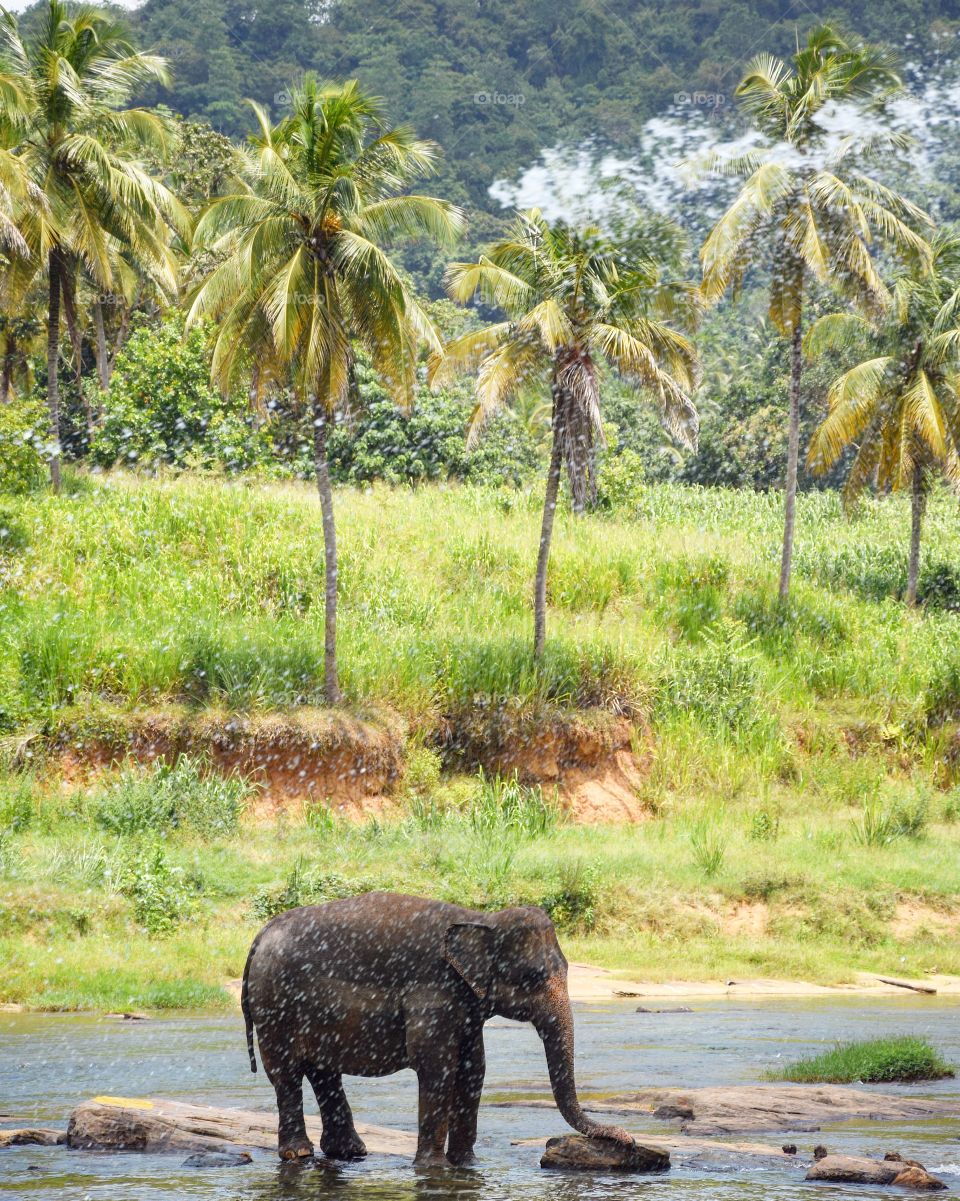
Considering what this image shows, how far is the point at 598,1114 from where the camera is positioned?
25.6 ft

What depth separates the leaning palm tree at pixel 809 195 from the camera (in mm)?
26844

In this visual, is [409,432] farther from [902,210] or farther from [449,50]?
[449,50]

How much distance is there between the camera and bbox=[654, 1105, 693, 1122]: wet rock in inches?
297

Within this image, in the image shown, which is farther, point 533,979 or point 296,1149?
point 296,1149

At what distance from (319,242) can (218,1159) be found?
17065 millimetres

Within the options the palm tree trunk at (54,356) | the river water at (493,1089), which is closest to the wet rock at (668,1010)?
the river water at (493,1089)

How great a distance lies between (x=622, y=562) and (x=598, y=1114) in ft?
73.8

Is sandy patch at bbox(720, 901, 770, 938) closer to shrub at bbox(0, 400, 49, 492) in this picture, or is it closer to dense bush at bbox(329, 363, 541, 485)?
shrub at bbox(0, 400, 49, 492)

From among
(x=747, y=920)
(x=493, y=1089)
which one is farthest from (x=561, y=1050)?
(x=747, y=920)

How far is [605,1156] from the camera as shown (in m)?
6.13

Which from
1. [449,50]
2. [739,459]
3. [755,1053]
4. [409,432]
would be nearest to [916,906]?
[755,1053]

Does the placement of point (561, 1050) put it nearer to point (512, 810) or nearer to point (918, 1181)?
point (918, 1181)

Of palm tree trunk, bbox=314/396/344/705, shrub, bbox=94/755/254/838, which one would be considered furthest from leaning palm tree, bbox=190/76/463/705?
shrub, bbox=94/755/254/838

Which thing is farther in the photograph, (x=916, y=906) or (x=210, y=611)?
(x=210, y=611)
